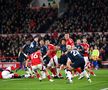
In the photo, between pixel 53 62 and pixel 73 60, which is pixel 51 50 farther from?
pixel 73 60

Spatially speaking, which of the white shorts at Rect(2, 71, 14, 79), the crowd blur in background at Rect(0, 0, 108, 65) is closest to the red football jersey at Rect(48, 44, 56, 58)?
the white shorts at Rect(2, 71, 14, 79)

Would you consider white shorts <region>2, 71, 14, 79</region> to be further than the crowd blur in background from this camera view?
No

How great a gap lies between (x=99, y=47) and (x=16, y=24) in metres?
9.87

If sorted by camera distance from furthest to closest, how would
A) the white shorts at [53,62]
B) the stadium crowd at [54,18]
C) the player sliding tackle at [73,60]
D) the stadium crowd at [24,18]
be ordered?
the stadium crowd at [24,18], the stadium crowd at [54,18], the white shorts at [53,62], the player sliding tackle at [73,60]

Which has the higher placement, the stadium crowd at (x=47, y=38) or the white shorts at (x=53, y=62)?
the stadium crowd at (x=47, y=38)

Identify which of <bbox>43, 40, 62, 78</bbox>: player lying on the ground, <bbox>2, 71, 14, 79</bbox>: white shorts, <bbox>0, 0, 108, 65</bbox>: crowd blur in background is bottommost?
<bbox>2, 71, 14, 79</bbox>: white shorts

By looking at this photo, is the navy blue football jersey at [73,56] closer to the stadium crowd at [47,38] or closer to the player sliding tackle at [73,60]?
the player sliding tackle at [73,60]

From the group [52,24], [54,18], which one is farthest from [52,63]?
[54,18]

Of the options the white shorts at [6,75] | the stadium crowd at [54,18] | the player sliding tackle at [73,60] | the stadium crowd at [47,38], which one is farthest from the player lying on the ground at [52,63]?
the stadium crowd at [54,18]

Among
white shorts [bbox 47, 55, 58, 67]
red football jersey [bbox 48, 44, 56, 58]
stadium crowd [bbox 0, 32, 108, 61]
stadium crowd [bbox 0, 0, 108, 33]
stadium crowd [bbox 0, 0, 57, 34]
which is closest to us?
red football jersey [bbox 48, 44, 56, 58]

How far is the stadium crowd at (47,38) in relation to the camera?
36.8 metres

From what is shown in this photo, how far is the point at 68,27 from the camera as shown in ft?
131

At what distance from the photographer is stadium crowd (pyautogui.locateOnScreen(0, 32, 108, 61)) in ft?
121

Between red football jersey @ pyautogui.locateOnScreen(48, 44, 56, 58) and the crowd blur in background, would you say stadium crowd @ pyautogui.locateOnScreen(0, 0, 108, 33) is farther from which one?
red football jersey @ pyautogui.locateOnScreen(48, 44, 56, 58)
